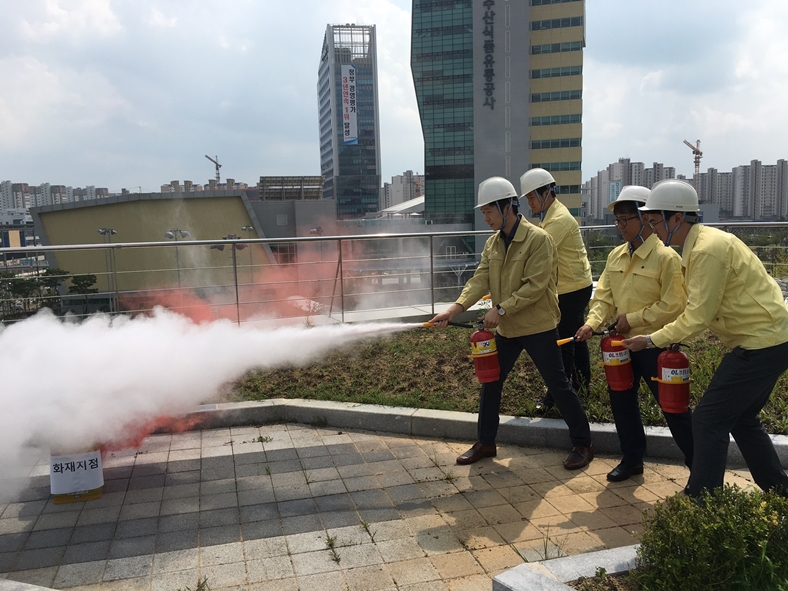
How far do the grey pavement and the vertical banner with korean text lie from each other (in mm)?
171829

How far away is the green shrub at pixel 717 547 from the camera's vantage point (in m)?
2.61

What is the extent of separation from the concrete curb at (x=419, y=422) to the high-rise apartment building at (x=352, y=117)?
158648mm

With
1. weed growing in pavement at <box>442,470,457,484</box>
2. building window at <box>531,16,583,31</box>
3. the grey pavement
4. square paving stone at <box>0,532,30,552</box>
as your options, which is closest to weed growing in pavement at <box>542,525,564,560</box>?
the grey pavement

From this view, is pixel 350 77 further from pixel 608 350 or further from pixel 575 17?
pixel 608 350

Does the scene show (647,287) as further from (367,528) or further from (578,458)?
(367,528)

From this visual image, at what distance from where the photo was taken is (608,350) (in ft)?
14.8

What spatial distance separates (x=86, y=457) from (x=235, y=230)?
41734 mm

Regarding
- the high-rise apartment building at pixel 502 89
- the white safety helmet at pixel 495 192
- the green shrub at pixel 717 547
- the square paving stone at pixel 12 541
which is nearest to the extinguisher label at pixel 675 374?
the green shrub at pixel 717 547

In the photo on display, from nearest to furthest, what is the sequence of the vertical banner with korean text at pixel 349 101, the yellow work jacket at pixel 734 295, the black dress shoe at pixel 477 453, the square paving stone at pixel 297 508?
the yellow work jacket at pixel 734 295 < the square paving stone at pixel 297 508 < the black dress shoe at pixel 477 453 < the vertical banner with korean text at pixel 349 101

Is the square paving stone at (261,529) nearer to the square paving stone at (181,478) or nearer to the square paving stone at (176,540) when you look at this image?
the square paving stone at (176,540)

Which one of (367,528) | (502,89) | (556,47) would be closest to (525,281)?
(367,528)

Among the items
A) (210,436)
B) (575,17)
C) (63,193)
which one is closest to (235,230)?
(210,436)

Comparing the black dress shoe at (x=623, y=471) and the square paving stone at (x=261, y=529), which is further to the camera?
the black dress shoe at (x=623, y=471)

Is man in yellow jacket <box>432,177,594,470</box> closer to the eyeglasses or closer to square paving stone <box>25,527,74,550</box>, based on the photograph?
the eyeglasses
